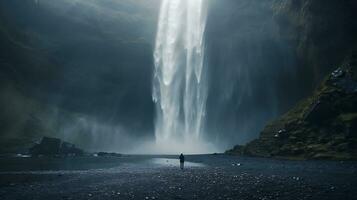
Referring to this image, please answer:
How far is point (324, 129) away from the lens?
4205 inches

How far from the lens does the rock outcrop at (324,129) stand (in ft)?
318

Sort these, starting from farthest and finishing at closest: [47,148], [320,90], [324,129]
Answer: [47,148] → [320,90] → [324,129]

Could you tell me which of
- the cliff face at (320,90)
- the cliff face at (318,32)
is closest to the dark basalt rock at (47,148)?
the cliff face at (320,90)

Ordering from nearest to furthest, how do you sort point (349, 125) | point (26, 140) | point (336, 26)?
point (349, 125) → point (336, 26) → point (26, 140)

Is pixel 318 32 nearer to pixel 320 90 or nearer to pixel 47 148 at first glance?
pixel 320 90

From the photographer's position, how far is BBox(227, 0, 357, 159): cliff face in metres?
101

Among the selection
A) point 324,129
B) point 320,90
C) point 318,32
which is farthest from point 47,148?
point 318,32

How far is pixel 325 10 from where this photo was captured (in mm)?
150375

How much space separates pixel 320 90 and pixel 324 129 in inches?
1020

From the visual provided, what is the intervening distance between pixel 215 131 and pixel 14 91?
106323 mm

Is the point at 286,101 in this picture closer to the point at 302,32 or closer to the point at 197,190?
the point at 302,32

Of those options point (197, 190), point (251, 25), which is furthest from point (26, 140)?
point (197, 190)

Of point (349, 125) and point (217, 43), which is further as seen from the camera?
point (217, 43)

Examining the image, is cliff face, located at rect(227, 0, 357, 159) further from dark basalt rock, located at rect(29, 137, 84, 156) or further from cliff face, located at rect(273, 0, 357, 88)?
dark basalt rock, located at rect(29, 137, 84, 156)
